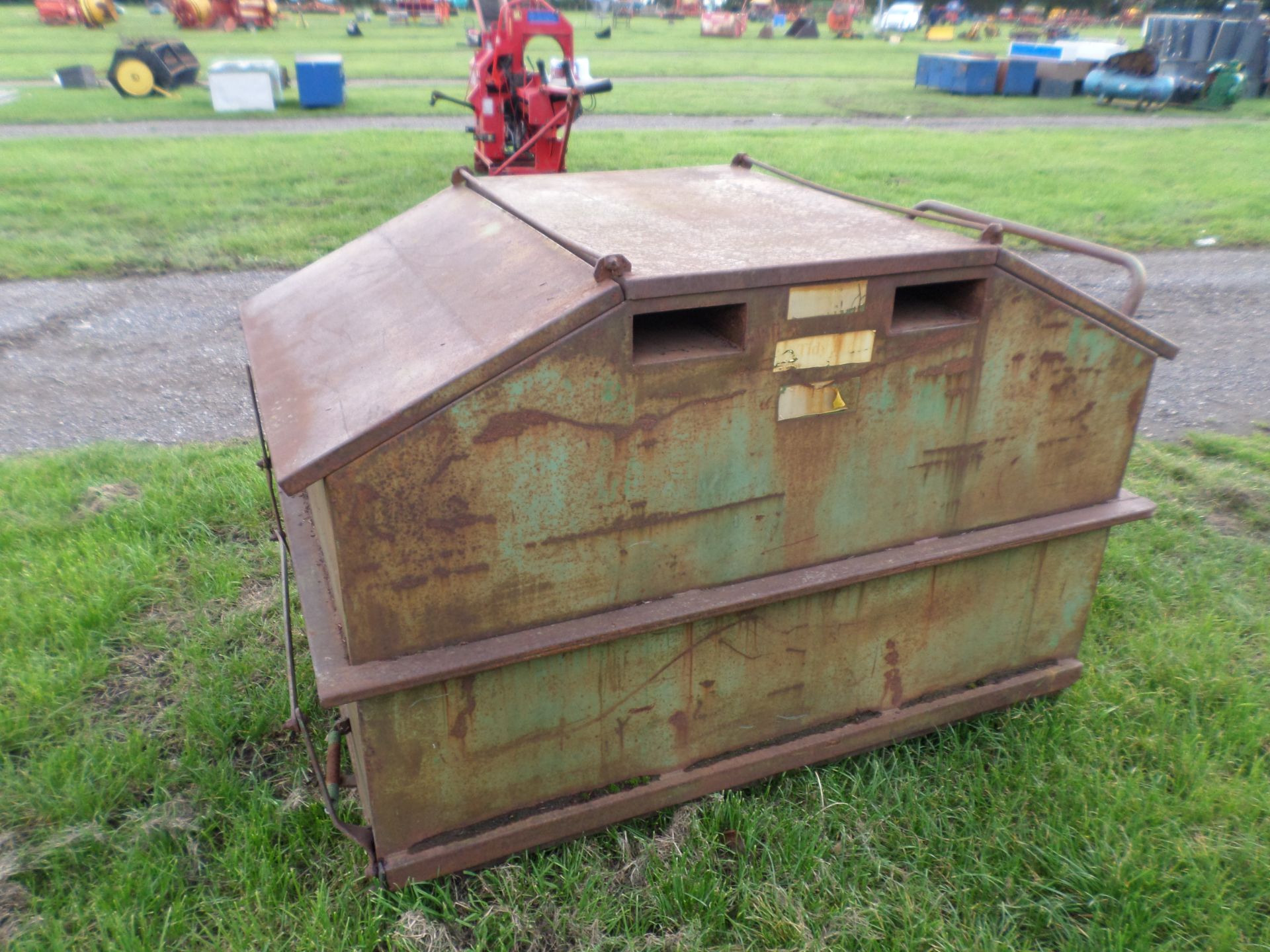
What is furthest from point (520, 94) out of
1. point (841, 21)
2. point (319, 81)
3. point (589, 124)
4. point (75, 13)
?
point (841, 21)

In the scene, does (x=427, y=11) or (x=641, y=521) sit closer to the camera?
(x=641, y=521)

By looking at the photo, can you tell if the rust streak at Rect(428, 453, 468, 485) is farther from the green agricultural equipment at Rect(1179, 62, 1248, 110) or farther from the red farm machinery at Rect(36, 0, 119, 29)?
the red farm machinery at Rect(36, 0, 119, 29)

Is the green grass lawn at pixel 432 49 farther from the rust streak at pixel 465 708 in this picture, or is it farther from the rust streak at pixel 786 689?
the rust streak at pixel 465 708

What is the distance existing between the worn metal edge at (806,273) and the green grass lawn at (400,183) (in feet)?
19.8

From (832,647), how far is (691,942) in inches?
32.1

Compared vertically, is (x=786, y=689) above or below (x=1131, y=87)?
above

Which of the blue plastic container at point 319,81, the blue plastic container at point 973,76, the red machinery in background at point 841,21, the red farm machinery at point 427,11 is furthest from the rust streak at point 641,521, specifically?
the red farm machinery at point 427,11

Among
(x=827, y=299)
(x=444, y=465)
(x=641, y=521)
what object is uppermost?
(x=827, y=299)

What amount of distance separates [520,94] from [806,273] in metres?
7.47

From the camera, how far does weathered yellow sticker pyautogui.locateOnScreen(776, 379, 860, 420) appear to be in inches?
84.3

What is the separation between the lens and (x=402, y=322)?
2.29m

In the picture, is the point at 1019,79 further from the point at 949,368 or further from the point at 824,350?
the point at 824,350

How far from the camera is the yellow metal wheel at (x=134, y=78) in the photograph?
16172 millimetres

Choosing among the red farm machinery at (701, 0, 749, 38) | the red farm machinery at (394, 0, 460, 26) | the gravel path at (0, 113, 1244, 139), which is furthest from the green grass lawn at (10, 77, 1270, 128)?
the red farm machinery at (394, 0, 460, 26)
